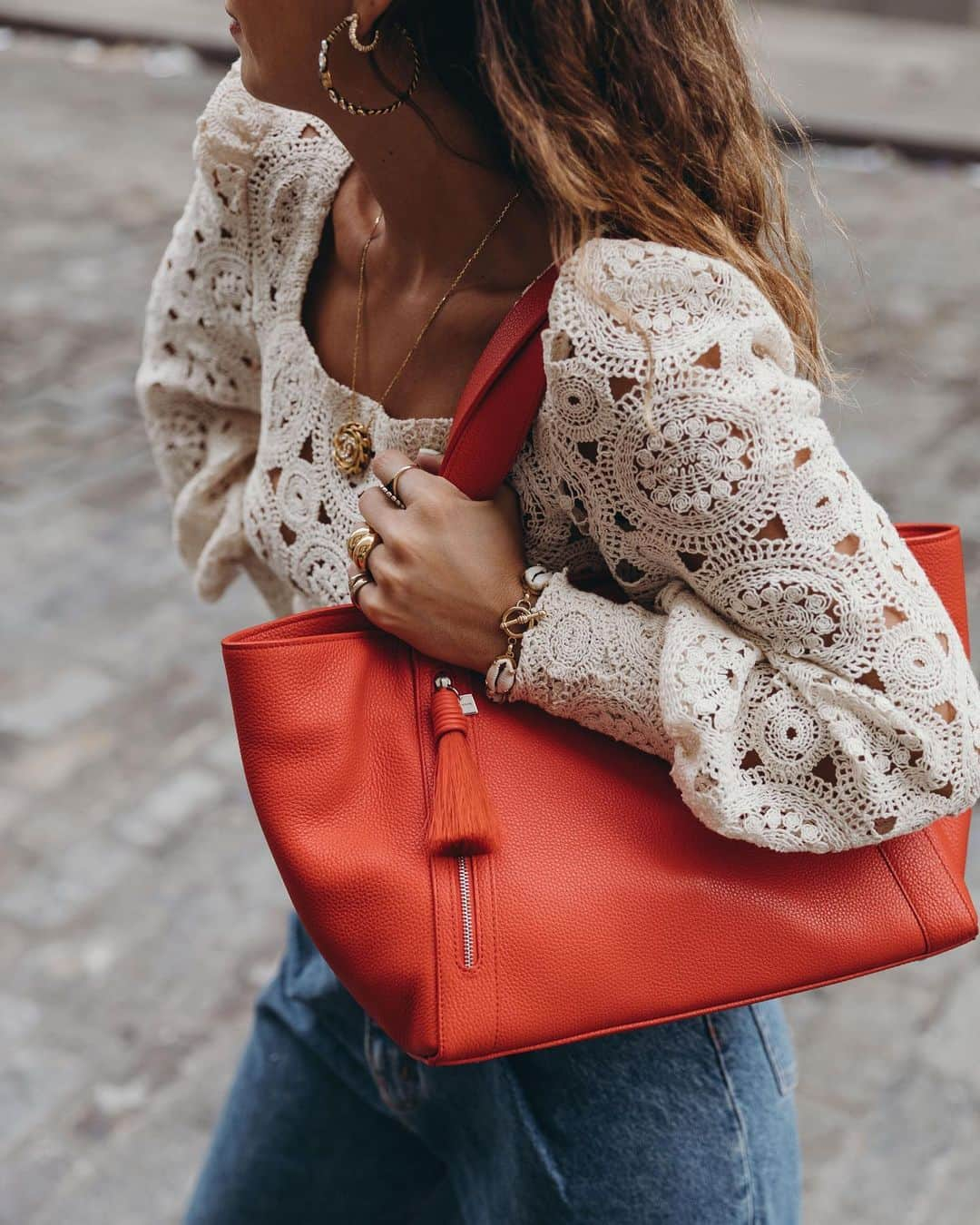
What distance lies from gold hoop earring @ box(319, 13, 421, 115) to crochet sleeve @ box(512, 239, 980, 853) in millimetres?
272

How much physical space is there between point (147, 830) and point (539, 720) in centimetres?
240

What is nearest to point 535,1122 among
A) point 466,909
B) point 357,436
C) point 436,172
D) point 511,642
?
point 466,909

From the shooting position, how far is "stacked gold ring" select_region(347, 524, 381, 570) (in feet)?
4.44

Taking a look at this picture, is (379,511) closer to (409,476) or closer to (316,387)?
(409,476)

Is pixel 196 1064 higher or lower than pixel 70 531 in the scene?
higher

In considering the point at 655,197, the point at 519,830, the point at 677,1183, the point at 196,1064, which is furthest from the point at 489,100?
the point at 196,1064

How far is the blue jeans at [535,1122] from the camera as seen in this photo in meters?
1.45

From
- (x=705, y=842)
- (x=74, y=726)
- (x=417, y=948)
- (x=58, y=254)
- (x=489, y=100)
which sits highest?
(x=489, y=100)

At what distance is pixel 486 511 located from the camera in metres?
1.33

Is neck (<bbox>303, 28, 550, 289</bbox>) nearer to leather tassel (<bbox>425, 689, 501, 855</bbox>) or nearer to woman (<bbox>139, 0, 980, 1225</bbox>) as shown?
woman (<bbox>139, 0, 980, 1225</bbox>)

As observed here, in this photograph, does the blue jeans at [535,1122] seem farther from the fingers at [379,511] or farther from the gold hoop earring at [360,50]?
the gold hoop earring at [360,50]

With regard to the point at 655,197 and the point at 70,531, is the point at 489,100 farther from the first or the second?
the point at 70,531

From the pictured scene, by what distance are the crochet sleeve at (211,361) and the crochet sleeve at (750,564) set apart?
0.63 m

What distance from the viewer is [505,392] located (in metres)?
1.26
